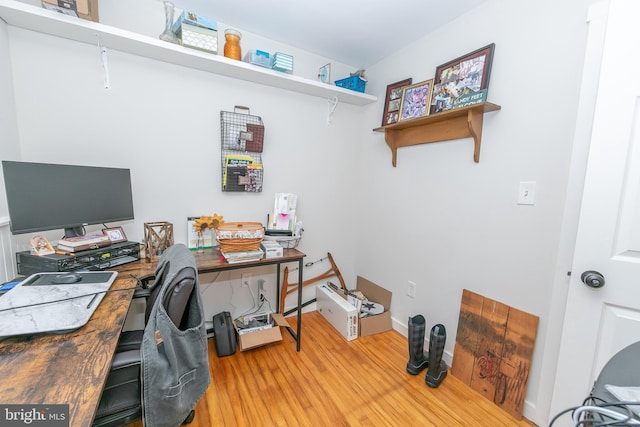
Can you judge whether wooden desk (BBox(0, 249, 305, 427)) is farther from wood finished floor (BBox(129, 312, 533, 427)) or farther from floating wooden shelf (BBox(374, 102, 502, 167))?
floating wooden shelf (BBox(374, 102, 502, 167))

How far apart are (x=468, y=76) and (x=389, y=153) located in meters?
0.83

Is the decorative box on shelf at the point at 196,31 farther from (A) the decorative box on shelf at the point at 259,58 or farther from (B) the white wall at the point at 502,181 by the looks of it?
(B) the white wall at the point at 502,181

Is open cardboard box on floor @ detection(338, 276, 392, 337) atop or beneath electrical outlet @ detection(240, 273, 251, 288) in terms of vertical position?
beneath

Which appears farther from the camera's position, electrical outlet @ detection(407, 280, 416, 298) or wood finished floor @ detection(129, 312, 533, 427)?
electrical outlet @ detection(407, 280, 416, 298)

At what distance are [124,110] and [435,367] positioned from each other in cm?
266

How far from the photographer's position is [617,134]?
1.12 m

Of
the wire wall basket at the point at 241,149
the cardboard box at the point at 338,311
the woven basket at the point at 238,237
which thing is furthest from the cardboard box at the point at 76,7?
the cardboard box at the point at 338,311

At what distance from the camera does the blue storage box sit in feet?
7.72

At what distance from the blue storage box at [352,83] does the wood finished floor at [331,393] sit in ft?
7.32

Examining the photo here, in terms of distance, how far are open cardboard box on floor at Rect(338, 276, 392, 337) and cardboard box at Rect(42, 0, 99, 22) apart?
259 cm

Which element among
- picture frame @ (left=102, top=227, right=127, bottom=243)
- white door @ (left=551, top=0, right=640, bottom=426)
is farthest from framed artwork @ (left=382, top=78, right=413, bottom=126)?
picture frame @ (left=102, top=227, right=127, bottom=243)

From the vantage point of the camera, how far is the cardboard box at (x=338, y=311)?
2202mm

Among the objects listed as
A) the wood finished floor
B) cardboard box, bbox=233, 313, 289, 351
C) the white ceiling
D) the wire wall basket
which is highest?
the white ceiling

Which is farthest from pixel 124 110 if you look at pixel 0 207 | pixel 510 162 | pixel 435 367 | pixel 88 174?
pixel 435 367
